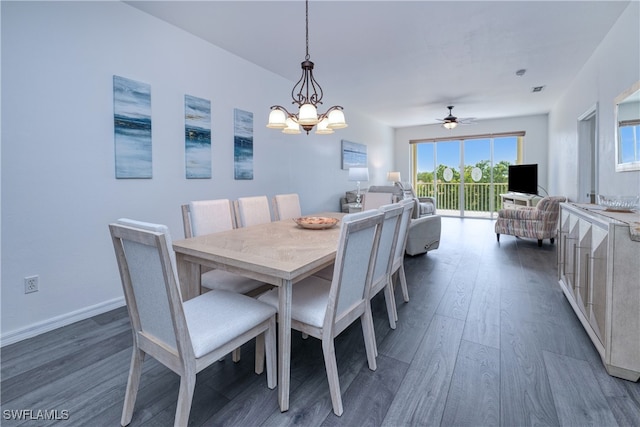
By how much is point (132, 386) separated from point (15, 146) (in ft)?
5.96

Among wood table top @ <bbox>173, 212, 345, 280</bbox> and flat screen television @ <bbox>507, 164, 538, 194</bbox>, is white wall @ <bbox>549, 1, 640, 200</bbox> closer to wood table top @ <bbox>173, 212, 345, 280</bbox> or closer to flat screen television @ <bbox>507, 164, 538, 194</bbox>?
flat screen television @ <bbox>507, 164, 538, 194</bbox>

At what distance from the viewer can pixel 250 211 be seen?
2.74m

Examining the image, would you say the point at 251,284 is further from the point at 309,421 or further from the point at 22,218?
the point at 22,218

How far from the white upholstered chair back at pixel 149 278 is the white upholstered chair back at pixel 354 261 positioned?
64 cm

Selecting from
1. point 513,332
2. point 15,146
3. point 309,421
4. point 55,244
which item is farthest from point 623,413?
point 15,146

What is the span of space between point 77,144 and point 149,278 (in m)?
1.80

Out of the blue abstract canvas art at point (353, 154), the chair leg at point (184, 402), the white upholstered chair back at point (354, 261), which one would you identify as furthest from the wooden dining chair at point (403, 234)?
the blue abstract canvas art at point (353, 154)

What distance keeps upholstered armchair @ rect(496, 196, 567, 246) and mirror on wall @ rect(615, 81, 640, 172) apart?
1857mm

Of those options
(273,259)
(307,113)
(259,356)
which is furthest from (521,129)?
(259,356)

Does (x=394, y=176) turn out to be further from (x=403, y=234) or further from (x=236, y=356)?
(x=236, y=356)

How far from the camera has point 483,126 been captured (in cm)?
766

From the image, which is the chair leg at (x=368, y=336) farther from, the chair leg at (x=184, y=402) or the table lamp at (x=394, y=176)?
the table lamp at (x=394, y=176)

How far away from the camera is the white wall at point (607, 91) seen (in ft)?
8.23

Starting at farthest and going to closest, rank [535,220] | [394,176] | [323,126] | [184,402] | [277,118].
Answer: [394,176] → [535,220] → [323,126] → [277,118] → [184,402]
